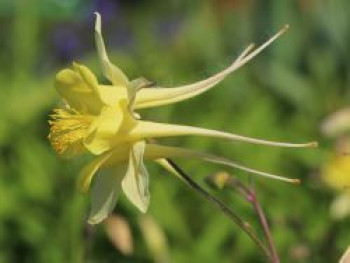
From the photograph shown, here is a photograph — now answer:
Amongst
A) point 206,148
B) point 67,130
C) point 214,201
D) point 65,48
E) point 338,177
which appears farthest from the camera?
point 65,48

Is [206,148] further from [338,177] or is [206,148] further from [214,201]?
[214,201]

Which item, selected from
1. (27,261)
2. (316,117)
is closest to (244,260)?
(27,261)

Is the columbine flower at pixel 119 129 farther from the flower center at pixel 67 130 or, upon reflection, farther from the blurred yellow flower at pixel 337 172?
the blurred yellow flower at pixel 337 172

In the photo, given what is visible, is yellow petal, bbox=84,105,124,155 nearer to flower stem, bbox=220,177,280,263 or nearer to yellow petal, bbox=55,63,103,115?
yellow petal, bbox=55,63,103,115

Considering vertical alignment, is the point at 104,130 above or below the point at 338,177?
above

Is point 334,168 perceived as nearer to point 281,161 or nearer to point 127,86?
point 281,161

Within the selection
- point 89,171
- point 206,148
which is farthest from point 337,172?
point 89,171
